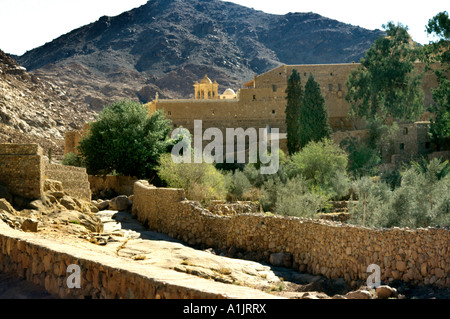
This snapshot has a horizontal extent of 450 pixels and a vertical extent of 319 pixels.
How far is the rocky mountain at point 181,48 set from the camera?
9844cm

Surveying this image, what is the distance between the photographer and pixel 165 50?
114562 millimetres

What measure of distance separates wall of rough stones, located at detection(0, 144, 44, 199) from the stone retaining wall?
18.6 feet

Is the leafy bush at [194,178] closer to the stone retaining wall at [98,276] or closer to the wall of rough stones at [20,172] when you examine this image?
the wall of rough stones at [20,172]

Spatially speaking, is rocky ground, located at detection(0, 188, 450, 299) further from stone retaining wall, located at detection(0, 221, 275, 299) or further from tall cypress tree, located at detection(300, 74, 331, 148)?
tall cypress tree, located at detection(300, 74, 331, 148)

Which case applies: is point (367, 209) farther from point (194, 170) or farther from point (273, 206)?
point (194, 170)

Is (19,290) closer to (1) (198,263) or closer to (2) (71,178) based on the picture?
(1) (198,263)

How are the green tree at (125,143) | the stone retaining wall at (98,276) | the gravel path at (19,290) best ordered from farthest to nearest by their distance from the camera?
the green tree at (125,143) < the gravel path at (19,290) < the stone retaining wall at (98,276)

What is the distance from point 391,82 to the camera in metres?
36.8

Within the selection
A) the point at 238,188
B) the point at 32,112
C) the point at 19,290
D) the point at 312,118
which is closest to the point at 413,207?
the point at 238,188

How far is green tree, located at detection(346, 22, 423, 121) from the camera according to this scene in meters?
36.5

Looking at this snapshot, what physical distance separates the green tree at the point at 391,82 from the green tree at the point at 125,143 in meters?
14.2

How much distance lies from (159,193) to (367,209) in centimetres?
657

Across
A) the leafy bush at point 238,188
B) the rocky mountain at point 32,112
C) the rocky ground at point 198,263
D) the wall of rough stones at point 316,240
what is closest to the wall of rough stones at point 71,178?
the wall of rough stones at point 316,240
